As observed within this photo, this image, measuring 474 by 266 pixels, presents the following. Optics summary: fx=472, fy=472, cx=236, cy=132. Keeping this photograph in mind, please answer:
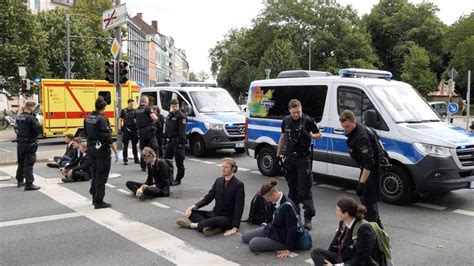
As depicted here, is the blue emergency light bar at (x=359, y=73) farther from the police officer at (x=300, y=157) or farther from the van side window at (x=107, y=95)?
the van side window at (x=107, y=95)

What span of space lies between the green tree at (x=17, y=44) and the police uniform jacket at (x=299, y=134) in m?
30.3

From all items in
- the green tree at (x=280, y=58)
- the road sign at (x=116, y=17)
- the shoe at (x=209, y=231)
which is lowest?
the shoe at (x=209, y=231)

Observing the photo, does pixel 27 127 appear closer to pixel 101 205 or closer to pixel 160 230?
pixel 101 205

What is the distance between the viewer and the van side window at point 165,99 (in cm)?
1518

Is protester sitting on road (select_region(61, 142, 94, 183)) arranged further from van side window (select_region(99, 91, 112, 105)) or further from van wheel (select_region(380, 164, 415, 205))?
van side window (select_region(99, 91, 112, 105))

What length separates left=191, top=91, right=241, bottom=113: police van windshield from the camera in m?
14.6

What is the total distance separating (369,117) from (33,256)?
4.85 m

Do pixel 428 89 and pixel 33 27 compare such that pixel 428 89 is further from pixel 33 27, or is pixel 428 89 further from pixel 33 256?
pixel 33 256

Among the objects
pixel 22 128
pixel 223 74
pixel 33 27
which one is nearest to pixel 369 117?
pixel 22 128

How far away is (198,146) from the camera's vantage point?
1448 cm

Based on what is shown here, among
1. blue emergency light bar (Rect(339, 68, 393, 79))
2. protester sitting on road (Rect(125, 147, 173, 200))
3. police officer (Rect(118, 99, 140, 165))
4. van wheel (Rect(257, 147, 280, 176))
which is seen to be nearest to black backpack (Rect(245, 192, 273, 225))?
protester sitting on road (Rect(125, 147, 173, 200))

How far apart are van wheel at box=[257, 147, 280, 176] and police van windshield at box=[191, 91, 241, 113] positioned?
393cm

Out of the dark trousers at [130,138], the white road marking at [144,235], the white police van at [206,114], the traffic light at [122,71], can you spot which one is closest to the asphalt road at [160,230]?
the white road marking at [144,235]

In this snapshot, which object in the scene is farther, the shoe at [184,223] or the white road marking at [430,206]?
the white road marking at [430,206]
